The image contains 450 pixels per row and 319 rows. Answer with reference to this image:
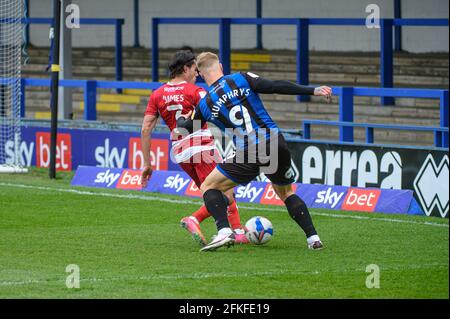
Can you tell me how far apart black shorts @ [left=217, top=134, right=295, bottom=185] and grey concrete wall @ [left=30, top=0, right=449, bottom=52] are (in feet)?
48.5

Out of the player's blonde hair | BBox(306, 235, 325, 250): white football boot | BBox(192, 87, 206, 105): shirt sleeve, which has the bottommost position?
BBox(306, 235, 325, 250): white football boot

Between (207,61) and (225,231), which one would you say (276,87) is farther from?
(225,231)

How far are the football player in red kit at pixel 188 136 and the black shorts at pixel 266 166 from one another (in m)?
0.69

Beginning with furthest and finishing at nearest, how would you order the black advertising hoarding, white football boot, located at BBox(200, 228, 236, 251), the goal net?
the goal net < the black advertising hoarding < white football boot, located at BBox(200, 228, 236, 251)

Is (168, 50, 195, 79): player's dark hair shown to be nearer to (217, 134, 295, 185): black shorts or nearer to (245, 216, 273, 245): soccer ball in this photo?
(217, 134, 295, 185): black shorts

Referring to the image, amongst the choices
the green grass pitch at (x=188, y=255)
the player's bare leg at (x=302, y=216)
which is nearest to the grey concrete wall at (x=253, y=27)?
the green grass pitch at (x=188, y=255)

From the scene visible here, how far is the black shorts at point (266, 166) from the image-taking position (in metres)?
11.1

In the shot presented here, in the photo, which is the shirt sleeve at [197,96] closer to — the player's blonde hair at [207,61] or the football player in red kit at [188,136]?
the football player in red kit at [188,136]

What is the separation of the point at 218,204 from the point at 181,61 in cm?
160

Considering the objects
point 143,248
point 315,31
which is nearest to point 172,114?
point 143,248

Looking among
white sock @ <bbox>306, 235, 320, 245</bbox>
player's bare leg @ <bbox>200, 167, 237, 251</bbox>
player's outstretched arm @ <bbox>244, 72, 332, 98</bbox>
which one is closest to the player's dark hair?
player's outstretched arm @ <bbox>244, 72, 332, 98</bbox>

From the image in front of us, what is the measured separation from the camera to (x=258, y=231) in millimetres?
11750

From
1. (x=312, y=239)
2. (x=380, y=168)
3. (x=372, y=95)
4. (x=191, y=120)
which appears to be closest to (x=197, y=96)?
(x=191, y=120)

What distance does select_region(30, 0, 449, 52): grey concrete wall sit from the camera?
86.3ft
